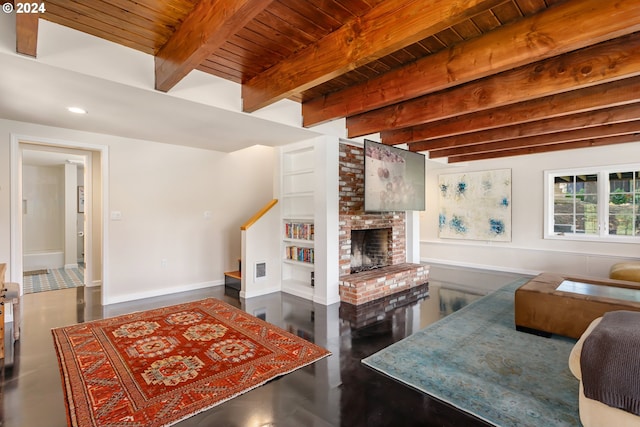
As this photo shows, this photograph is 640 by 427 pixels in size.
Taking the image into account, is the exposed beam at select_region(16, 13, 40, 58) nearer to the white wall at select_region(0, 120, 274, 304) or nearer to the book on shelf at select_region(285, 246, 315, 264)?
the white wall at select_region(0, 120, 274, 304)

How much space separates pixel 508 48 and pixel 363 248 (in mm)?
3989

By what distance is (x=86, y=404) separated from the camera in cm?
193

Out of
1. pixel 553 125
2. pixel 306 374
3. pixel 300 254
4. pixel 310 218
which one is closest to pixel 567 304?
pixel 553 125

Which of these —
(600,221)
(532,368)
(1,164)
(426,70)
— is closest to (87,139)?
(1,164)

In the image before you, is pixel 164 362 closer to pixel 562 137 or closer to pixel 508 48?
pixel 508 48

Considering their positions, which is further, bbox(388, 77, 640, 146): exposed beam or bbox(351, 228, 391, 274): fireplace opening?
bbox(351, 228, 391, 274): fireplace opening

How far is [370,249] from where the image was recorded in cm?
570

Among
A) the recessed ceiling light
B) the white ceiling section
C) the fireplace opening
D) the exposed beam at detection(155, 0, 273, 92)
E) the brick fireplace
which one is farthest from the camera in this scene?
the fireplace opening

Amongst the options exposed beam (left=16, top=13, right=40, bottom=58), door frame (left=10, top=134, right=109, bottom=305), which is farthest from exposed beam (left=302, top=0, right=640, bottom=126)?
door frame (left=10, top=134, right=109, bottom=305)

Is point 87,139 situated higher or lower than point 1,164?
higher

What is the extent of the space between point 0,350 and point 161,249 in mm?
2267

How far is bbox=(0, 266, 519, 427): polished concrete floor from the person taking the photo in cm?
183

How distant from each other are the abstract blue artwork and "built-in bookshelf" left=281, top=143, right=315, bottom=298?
377 cm

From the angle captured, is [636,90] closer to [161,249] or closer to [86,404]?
[86,404]
